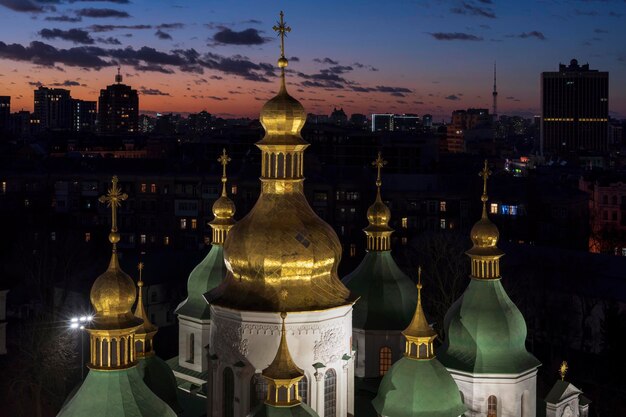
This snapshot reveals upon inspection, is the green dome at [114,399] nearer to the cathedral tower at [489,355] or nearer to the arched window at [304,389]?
the arched window at [304,389]

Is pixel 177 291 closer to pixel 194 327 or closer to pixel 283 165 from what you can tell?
pixel 194 327

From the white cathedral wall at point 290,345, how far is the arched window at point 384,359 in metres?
5.84

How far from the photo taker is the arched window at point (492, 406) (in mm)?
24375

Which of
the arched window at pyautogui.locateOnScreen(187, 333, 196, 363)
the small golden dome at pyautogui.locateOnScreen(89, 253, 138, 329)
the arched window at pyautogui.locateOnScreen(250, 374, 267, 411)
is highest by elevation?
the small golden dome at pyautogui.locateOnScreen(89, 253, 138, 329)

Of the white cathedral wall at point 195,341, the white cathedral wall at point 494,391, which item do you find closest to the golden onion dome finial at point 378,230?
the white cathedral wall at point 494,391

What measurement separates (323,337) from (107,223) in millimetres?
65655

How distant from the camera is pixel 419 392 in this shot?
21406 millimetres

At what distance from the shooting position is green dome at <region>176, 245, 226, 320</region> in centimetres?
2869

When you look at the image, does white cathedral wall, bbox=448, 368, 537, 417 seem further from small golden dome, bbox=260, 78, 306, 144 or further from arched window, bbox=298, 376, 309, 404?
small golden dome, bbox=260, 78, 306, 144

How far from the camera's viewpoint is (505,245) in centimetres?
6025

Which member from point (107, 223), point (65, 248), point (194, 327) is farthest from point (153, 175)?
point (194, 327)

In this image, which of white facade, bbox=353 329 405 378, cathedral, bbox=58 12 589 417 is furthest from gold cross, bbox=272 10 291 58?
white facade, bbox=353 329 405 378

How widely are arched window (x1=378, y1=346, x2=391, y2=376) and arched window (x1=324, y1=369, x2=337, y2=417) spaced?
5.91 meters

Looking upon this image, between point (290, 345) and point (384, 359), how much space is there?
24.0ft
